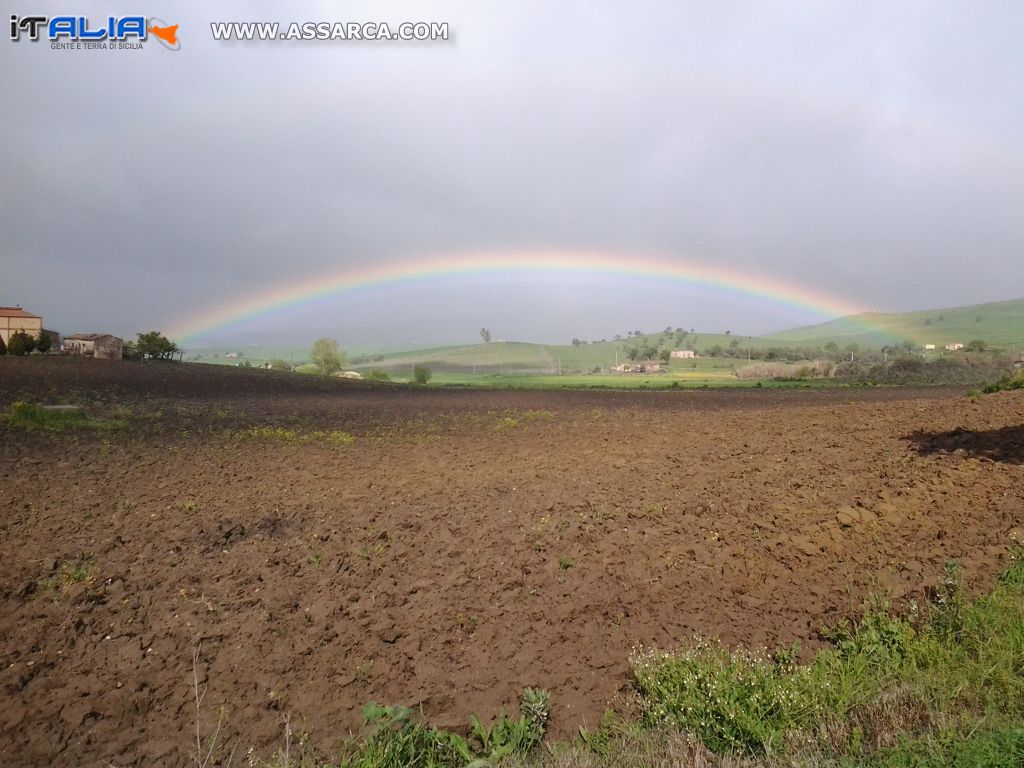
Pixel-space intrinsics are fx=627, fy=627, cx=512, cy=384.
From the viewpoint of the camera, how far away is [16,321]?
56.2 metres

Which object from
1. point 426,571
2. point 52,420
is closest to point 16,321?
point 52,420

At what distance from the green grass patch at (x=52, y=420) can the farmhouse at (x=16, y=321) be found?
4403 cm

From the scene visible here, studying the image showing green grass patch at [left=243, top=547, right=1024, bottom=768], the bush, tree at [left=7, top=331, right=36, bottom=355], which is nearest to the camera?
green grass patch at [left=243, top=547, right=1024, bottom=768]

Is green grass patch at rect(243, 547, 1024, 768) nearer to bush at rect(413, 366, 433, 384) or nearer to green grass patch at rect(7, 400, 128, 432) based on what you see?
green grass patch at rect(7, 400, 128, 432)

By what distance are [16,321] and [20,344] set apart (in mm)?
16320

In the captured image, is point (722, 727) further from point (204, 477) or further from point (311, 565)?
point (204, 477)

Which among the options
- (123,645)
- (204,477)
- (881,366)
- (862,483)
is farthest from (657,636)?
(881,366)

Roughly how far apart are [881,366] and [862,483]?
63.2m

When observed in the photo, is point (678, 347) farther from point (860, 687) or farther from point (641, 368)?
point (860, 687)

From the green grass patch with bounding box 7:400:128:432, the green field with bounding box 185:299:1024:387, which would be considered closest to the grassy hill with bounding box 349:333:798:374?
the green field with bounding box 185:299:1024:387

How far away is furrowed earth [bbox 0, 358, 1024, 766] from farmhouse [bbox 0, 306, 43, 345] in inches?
2169

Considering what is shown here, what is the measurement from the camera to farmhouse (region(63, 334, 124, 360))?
50.5 metres

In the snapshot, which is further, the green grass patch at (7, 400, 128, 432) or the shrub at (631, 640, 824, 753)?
the green grass patch at (7, 400, 128, 432)

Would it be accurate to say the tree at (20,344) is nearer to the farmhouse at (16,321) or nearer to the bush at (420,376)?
the farmhouse at (16,321)
